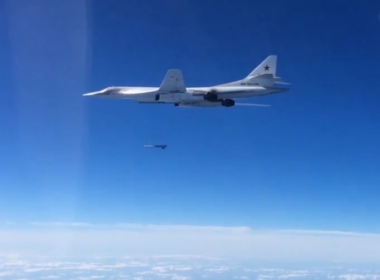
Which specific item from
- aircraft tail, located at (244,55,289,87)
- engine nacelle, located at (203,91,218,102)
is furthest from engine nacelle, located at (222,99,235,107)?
aircraft tail, located at (244,55,289,87)

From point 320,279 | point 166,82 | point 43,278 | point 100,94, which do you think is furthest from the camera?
point 320,279

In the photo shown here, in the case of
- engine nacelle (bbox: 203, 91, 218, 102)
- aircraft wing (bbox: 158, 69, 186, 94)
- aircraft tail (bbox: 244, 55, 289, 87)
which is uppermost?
aircraft tail (bbox: 244, 55, 289, 87)

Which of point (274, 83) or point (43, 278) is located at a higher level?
point (274, 83)

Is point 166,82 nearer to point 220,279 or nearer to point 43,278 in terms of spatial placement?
point 43,278

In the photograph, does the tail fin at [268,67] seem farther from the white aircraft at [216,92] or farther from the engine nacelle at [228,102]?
the engine nacelle at [228,102]

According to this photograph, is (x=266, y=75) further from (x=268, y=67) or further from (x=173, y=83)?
(x=173, y=83)

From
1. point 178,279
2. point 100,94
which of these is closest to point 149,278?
point 178,279

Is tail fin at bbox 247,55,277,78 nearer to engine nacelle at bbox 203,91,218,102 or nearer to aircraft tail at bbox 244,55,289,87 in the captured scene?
aircraft tail at bbox 244,55,289,87
